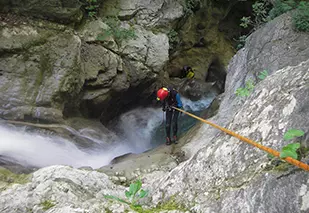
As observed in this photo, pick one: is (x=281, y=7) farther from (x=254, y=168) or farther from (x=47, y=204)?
(x=47, y=204)

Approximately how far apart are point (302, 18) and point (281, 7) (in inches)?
60.2

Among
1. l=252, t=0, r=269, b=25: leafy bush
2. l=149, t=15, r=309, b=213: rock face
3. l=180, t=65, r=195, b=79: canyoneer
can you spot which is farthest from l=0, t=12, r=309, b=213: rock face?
l=180, t=65, r=195, b=79: canyoneer

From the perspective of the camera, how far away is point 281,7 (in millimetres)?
9016

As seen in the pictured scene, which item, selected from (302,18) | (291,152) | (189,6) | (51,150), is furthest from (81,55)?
(291,152)

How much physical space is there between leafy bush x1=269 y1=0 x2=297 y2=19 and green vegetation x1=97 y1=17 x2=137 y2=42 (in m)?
5.36

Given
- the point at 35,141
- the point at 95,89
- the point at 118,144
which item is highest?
the point at 95,89

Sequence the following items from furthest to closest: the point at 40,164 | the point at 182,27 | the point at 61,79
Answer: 1. the point at 182,27
2. the point at 61,79
3. the point at 40,164

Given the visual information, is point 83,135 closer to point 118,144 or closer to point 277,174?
point 118,144

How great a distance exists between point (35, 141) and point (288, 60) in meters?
A: 7.18

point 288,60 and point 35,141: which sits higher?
point 35,141

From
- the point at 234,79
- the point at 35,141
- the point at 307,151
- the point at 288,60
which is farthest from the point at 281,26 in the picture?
the point at 35,141

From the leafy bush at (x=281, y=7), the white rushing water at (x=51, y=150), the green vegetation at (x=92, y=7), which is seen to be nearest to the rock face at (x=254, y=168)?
the white rushing water at (x=51, y=150)

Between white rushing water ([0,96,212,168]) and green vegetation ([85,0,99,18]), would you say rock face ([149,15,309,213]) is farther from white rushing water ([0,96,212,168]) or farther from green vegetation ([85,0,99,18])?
green vegetation ([85,0,99,18])

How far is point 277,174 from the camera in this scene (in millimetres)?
2160
